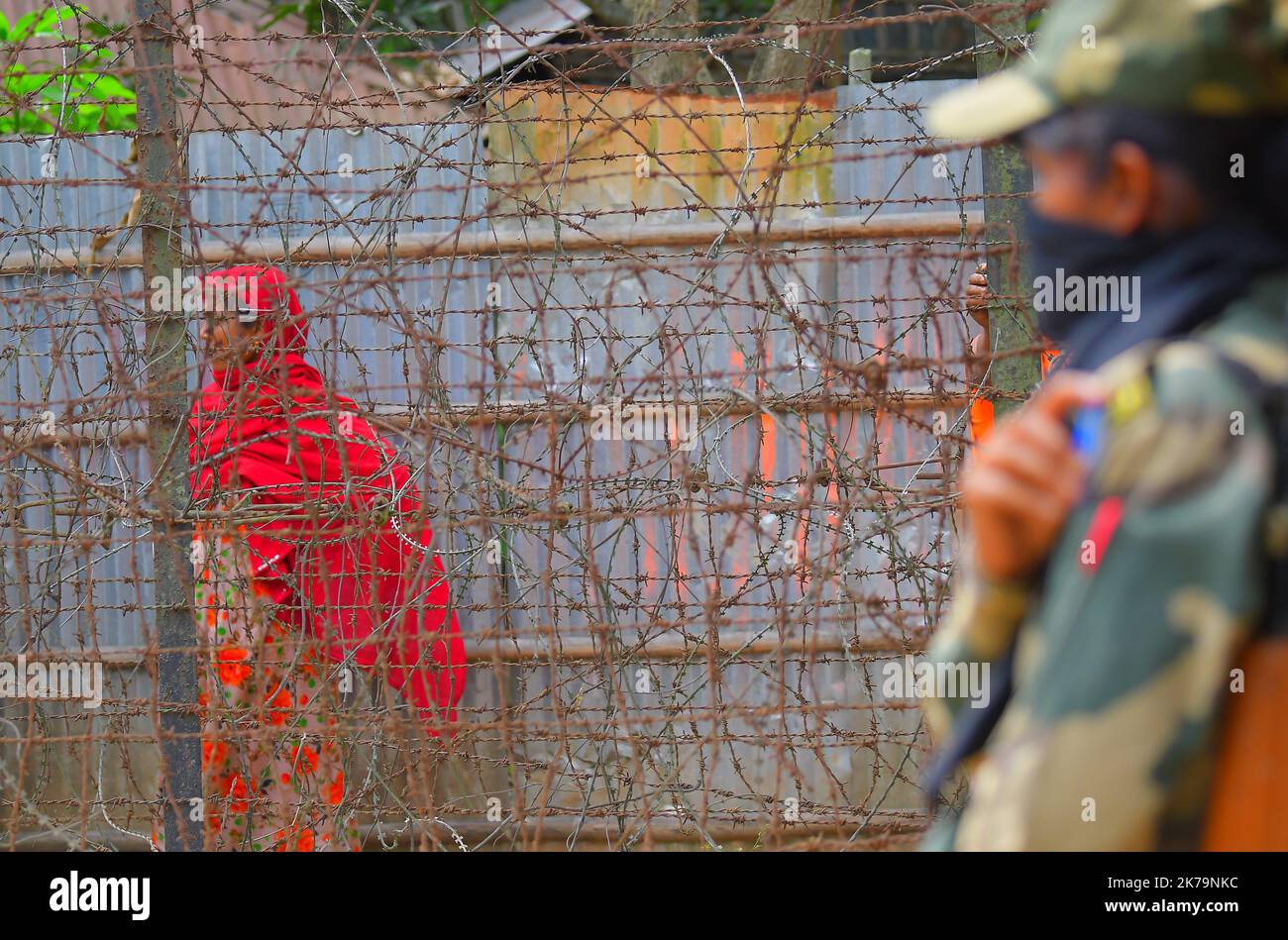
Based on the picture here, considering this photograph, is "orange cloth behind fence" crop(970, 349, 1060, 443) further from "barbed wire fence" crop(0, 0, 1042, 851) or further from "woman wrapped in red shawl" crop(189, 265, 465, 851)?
"woman wrapped in red shawl" crop(189, 265, 465, 851)

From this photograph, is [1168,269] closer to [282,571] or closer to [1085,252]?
[1085,252]

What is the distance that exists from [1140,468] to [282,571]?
3.67 meters

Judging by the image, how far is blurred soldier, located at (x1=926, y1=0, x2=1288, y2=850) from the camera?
3.58 ft

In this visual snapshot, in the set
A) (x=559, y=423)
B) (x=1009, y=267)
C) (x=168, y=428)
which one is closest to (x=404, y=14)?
(x=559, y=423)

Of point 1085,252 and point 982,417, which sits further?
point 982,417

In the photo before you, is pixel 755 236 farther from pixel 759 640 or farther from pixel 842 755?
pixel 842 755

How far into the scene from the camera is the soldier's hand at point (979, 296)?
3527mm

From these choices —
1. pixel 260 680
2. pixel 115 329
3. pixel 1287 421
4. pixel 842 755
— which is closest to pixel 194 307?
pixel 260 680

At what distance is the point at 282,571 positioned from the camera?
443cm

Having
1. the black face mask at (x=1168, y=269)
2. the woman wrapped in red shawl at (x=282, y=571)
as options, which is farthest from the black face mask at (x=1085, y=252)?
the woman wrapped in red shawl at (x=282, y=571)

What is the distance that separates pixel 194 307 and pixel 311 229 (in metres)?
1.50

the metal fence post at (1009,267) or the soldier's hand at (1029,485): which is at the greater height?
the metal fence post at (1009,267)

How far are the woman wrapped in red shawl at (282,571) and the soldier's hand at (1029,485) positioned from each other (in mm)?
2382

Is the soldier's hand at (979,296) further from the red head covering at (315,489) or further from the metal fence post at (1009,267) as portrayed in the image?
the red head covering at (315,489)
